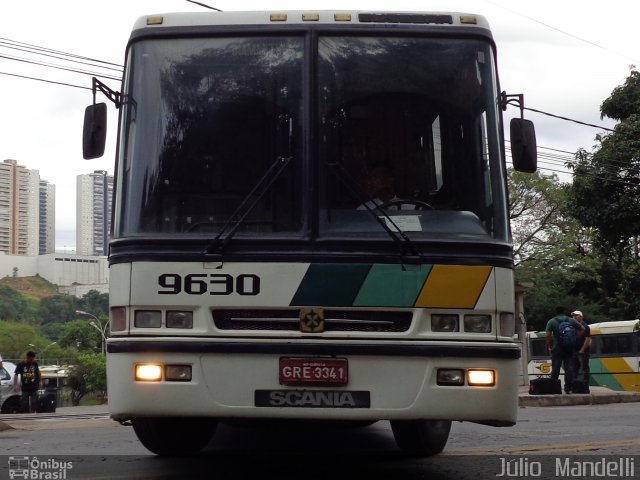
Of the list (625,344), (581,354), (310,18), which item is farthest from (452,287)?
(625,344)

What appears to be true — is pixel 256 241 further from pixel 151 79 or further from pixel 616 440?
pixel 616 440

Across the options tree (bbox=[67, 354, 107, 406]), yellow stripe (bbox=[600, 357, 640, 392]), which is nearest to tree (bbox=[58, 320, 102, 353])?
tree (bbox=[67, 354, 107, 406])

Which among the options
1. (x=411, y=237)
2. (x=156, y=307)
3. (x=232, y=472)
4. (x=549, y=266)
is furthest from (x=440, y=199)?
(x=549, y=266)

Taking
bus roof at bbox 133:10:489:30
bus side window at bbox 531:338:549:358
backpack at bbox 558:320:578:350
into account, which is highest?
bus roof at bbox 133:10:489:30

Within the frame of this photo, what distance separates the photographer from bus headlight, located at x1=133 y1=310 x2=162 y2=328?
6008mm

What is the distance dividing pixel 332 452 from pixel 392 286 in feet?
9.37

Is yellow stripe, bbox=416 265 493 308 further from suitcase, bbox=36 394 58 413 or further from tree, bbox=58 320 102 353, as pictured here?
tree, bbox=58 320 102 353

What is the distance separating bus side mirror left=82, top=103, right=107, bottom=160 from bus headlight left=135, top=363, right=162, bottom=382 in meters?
1.48

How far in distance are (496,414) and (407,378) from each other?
0.55 m

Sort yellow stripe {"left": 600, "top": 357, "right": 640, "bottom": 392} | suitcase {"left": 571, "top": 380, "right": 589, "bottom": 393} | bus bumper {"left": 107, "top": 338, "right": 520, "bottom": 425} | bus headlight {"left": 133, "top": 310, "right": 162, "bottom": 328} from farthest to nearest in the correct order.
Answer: yellow stripe {"left": 600, "top": 357, "right": 640, "bottom": 392}, suitcase {"left": 571, "top": 380, "right": 589, "bottom": 393}, bus headlight {"left": 133, "top": 310, "right": 162, "bottom": 328}, bus bumper {"left": 107, "top": 338, "right": 520, "bottom": 425}

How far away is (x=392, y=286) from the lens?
600 cm

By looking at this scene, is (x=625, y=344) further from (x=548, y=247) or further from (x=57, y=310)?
(x=57, y=310)

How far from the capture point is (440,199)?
20.6ft

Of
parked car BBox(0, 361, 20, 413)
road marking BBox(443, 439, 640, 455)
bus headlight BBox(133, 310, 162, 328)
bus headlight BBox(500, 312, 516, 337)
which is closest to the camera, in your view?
bus headlight BBox(133, 310, 162, 328)
